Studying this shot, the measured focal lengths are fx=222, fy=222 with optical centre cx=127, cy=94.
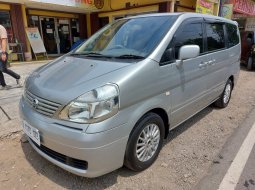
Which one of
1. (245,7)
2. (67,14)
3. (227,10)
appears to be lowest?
(67,14)

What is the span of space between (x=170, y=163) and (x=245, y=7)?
62.3 ft

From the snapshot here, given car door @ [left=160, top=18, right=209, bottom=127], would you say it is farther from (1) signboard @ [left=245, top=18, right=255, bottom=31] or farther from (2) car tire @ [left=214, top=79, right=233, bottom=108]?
(1) signboard @ [left=245, top=18, right=255, bottom=31]

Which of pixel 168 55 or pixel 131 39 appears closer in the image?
pixel 168 55

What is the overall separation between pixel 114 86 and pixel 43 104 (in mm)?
799

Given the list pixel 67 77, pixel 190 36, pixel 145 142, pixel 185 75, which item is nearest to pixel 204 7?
pixel 190 36

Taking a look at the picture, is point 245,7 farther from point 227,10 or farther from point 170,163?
point 170,163

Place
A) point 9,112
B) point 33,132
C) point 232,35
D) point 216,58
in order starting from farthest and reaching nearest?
point 232,35
point 9,112
point 216,58
point 33,132

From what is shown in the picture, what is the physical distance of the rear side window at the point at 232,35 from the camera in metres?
4.57

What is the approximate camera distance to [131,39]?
2988mm

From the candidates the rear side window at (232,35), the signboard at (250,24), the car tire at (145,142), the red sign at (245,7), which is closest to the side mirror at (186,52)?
the car tire at (145,142)

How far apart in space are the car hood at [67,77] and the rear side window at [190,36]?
957 millimetres

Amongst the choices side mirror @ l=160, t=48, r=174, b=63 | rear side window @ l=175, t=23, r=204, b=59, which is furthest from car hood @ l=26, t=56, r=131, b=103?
rear side window @ l=175, t=23, r=204, b=59

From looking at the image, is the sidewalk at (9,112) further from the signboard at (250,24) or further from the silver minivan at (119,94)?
the signboard at (250,24)

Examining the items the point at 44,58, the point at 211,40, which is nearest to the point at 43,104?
the point at 211,40
